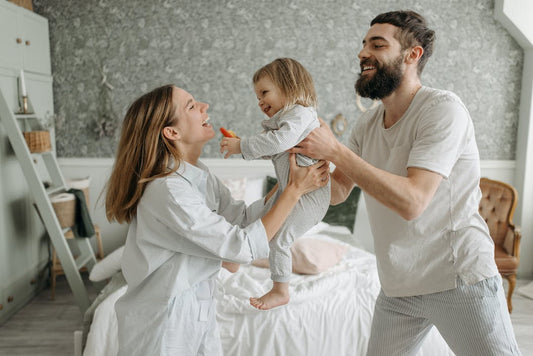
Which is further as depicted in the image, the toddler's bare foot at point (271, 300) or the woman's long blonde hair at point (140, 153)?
the toddler's bare foot at point (271, 300)

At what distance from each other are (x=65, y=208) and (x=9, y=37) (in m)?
1.31

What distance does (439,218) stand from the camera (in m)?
1.48

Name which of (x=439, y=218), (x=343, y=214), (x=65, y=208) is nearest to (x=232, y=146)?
(x=439, y=218)

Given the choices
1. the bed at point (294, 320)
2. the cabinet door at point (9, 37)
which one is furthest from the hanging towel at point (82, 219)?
the cabinet door at point (9, 37)

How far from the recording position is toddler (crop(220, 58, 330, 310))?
1.51m

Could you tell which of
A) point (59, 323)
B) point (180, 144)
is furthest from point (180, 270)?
point (59, 323)

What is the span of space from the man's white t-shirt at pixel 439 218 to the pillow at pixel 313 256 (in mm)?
1087

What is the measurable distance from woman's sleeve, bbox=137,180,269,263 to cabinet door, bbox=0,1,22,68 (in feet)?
8.53

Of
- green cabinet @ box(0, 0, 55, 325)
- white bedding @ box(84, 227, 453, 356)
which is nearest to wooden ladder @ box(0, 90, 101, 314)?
green cabinet @ box(0, 0, 55, 325)

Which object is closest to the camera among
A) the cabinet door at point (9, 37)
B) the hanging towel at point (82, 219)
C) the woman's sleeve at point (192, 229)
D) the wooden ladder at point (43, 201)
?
the woman's sleeve at point (192, 229)

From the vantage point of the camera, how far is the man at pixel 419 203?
53.2 inches

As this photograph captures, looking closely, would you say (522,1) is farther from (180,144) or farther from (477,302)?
(180,144)

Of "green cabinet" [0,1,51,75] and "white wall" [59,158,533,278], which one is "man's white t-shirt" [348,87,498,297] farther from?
"green cabinet" [0,1,51,75]

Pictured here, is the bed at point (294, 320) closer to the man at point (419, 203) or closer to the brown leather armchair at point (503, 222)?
the man at point (419, 203)
